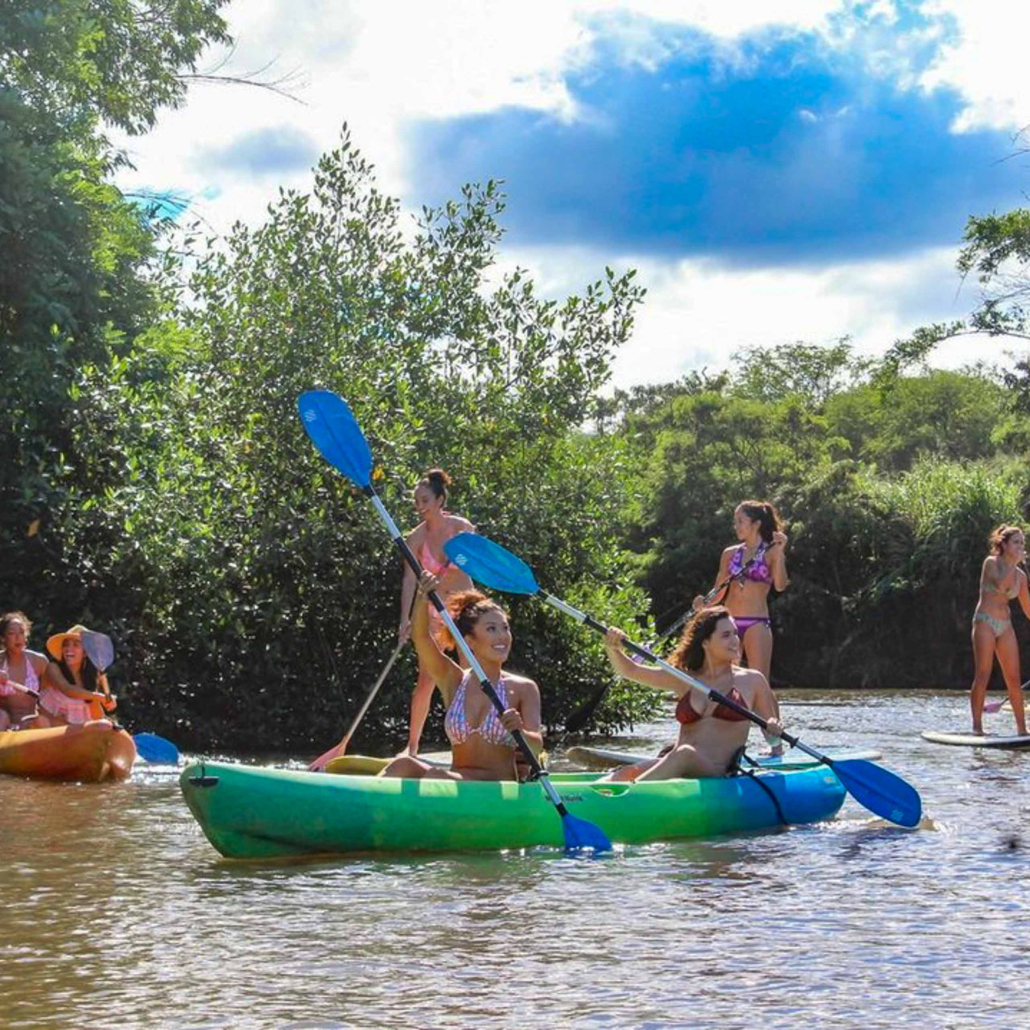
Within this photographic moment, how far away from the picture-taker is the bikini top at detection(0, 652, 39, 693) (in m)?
10.3

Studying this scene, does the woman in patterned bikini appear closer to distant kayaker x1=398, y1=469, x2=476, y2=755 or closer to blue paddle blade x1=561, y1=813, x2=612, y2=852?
distant kayaker x1=398, y1=469, x2=476, y2=755

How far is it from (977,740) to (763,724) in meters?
4.19

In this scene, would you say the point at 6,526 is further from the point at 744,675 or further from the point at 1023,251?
the point at 1023,251

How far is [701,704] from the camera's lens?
308 inches

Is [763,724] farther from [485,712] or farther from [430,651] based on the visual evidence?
[430,651]

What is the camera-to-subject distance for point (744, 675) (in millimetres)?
8297

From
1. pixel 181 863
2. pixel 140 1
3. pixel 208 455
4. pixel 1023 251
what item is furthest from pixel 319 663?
pixel 1023 251

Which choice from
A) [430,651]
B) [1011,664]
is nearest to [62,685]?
[430,651]

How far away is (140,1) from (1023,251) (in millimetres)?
11784

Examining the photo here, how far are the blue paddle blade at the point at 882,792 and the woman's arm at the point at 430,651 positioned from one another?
1.79m

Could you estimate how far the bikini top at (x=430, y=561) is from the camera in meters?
9.52

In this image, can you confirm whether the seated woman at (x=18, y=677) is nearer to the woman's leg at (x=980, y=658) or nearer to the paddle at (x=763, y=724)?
the paddle at (x=763, y=724)

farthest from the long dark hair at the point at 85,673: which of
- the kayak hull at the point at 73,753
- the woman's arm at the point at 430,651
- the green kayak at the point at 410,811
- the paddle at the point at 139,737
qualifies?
the green kayak at the point at 410,811

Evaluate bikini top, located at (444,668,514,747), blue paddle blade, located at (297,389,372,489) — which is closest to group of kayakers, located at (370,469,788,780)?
bikini top, located at (444,668,514,747)
